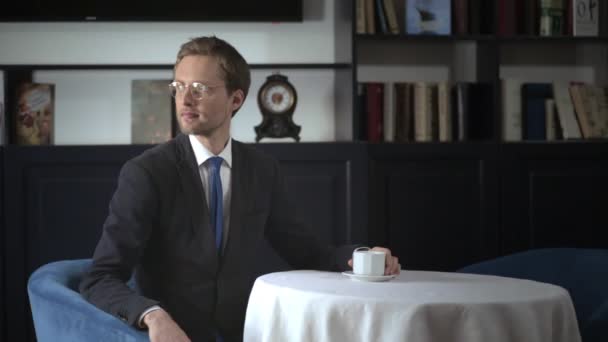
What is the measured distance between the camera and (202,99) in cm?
194

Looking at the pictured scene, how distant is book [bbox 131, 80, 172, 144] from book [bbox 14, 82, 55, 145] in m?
0.34

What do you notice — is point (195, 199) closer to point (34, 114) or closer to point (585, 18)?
point (34, 114)

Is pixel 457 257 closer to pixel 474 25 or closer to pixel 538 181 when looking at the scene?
pixel 538 181

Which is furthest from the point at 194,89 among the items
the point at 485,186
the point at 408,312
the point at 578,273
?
the point at 485,186

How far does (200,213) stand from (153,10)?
2.03 meters

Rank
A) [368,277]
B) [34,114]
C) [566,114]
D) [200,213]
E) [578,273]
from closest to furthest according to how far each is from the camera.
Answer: [368,277] → [200,213] → [578,273] → [34,114] → [566,114]

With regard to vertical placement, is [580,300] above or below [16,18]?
below

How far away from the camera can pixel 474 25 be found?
3754 millimetres

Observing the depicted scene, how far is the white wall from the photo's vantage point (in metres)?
3.80

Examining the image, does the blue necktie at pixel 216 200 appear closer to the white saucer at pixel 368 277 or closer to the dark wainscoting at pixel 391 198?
the white saucer at pixel 368 277

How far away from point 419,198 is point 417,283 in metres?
1.90

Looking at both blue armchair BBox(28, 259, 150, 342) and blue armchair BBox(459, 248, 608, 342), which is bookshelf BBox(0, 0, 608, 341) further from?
blue armchair BBox(28, 259, 150, 342)

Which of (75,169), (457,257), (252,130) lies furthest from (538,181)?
(75,169)

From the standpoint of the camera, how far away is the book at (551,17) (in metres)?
3.80
